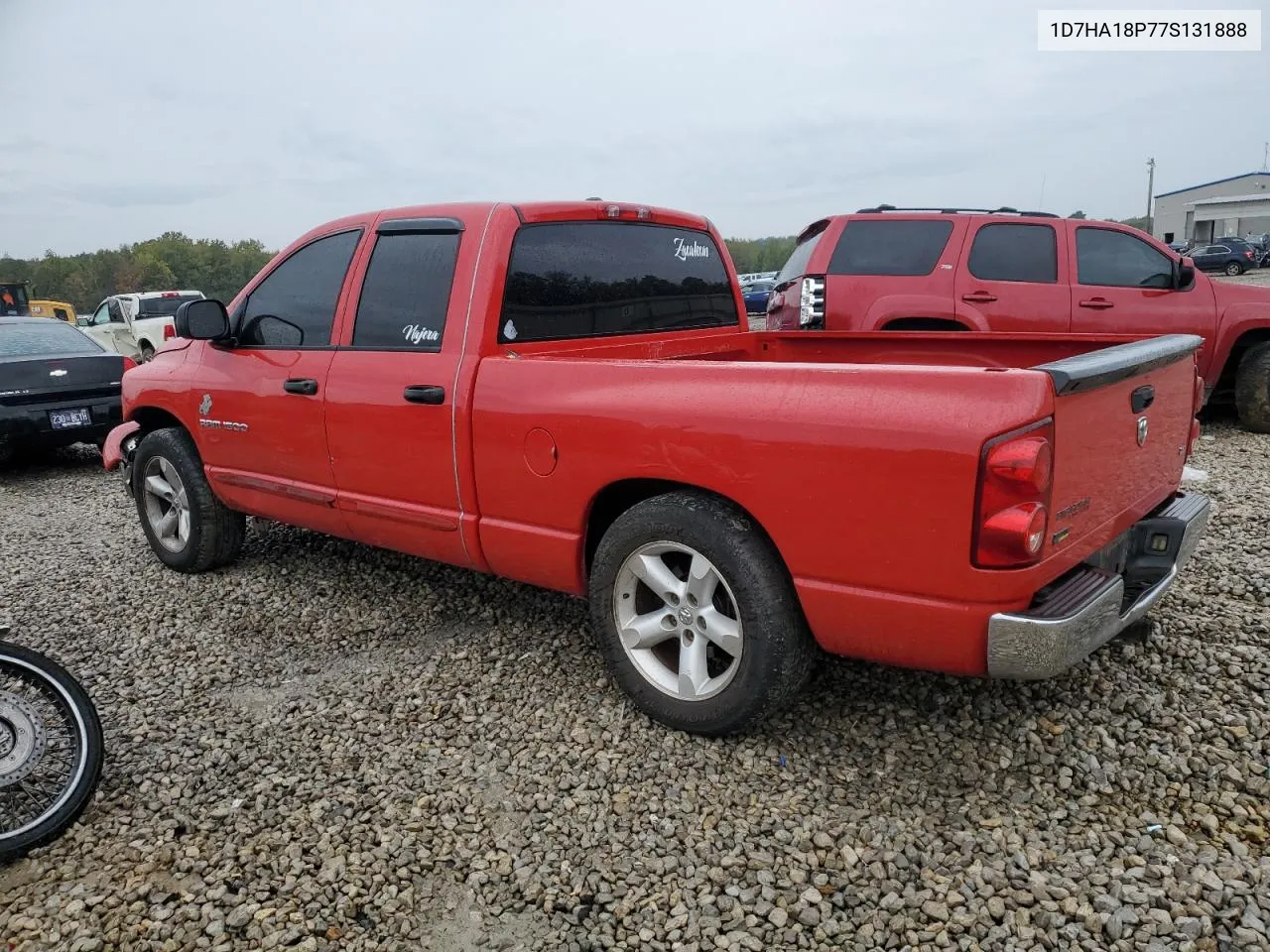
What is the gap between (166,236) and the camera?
10169 cm

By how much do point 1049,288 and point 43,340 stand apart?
9.03 metres

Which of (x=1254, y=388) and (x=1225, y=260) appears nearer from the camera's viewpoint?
(x=1254, y=388)

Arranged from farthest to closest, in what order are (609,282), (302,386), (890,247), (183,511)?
(890,247) → (183,511) → (302,386) → (609,282)

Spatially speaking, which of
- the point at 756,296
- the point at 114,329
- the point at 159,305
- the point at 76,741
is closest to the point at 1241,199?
the point at 756,296

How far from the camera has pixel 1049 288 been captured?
7.07 meters

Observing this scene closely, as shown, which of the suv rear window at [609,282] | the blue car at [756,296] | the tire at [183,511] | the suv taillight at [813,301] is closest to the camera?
the suv rear window at [609,282]

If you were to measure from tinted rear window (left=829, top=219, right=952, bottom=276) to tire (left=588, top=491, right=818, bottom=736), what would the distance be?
5.10 metres

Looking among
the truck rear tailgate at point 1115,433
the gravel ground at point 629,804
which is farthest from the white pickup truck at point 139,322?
the truck rear tailgate at point 1115,433

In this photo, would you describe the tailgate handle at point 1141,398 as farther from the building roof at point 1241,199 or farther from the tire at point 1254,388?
the building roof at point 1241,199

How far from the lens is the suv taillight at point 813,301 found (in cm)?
741

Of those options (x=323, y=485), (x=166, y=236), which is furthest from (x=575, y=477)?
(x=166, y=236)

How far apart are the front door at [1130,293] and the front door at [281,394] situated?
228 inches

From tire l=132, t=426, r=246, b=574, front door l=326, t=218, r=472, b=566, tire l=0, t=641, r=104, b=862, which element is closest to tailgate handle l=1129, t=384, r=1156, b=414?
front door l=326, t=218, r=472, b=566

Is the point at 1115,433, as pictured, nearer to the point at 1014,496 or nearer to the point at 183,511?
the point at 1014,496
